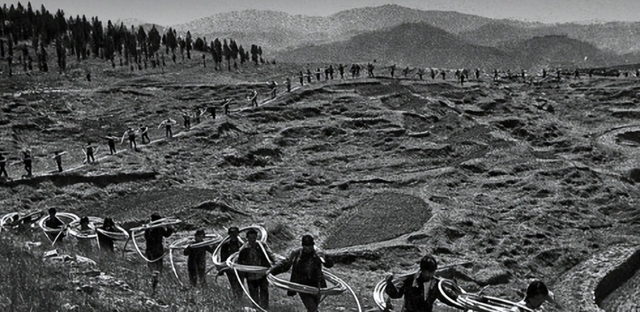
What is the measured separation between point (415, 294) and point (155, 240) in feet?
21.5

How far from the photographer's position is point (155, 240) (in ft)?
39.4

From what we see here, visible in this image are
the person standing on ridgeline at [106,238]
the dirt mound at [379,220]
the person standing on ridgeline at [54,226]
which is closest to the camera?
the person standing on ridgeline at [106,238]

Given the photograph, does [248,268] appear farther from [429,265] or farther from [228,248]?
[429,265]

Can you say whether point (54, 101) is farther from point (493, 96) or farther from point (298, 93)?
point (493, 96)

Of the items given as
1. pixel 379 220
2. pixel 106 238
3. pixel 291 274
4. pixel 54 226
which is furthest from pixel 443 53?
pixel 291 274

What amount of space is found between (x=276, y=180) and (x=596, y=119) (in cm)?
3232

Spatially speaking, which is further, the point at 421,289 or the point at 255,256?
the point at 255,256

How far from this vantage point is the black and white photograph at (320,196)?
909 cm

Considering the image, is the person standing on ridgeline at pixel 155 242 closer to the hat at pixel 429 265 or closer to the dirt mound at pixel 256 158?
the hat at pixel 429 265

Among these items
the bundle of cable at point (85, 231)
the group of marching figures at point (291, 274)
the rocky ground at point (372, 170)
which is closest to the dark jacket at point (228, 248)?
the group of marching figures at point (291, 274)

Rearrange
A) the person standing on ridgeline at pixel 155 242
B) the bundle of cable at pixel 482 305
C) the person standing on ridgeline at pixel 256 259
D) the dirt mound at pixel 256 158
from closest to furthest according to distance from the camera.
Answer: the bundle of cable at pixel 482 305
the person standing on ridgeline at pixel 256 259
the person standing on ridgeline at pixel 155 242
the dirt mound at pixel 256 158

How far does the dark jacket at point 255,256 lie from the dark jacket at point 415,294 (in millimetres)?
2520

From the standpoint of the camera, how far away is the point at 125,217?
75.5 ft

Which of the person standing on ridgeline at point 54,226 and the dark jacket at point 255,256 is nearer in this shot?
the dark jacket at point 255,256
